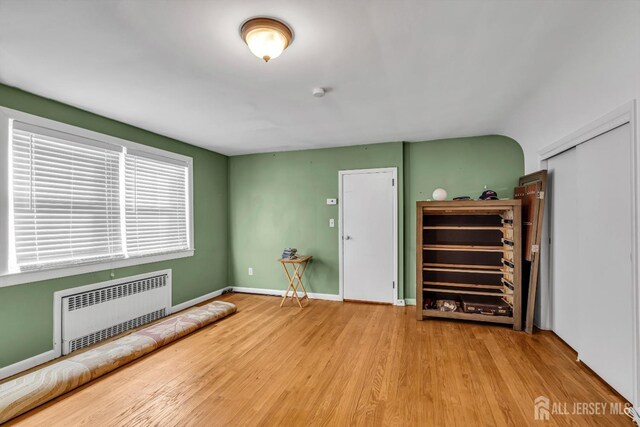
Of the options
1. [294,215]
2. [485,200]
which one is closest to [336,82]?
[485,200]

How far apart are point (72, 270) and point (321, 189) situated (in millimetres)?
3274

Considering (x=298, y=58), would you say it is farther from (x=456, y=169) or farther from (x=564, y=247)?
(x=564, y=247)

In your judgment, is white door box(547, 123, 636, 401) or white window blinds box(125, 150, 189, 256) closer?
white door box(547, 123, 636, 401)

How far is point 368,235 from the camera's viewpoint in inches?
175

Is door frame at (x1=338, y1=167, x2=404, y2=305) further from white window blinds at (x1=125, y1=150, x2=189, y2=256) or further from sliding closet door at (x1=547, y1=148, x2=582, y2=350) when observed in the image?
white window blinds at (x1=125, y1=150, x2=189, y2=256)

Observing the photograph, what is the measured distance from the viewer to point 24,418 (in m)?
1.93

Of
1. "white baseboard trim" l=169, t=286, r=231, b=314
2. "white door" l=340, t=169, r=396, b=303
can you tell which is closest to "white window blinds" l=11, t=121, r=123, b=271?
"white baseboard trim" l=169, t=286, r=231, b=314

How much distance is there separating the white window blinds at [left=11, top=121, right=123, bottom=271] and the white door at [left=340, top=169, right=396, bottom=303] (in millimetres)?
3083

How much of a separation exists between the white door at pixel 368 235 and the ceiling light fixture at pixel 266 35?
290cm

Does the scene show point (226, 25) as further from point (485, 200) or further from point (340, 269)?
point (340, 269)

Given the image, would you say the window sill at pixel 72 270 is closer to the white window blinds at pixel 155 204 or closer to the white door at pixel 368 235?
→ the white window blinds at pixel 155 204

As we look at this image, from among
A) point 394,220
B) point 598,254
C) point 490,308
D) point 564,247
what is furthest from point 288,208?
point 598,254

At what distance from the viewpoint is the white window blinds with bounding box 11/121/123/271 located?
2.55 meters

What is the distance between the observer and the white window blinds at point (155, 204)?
3.53m
